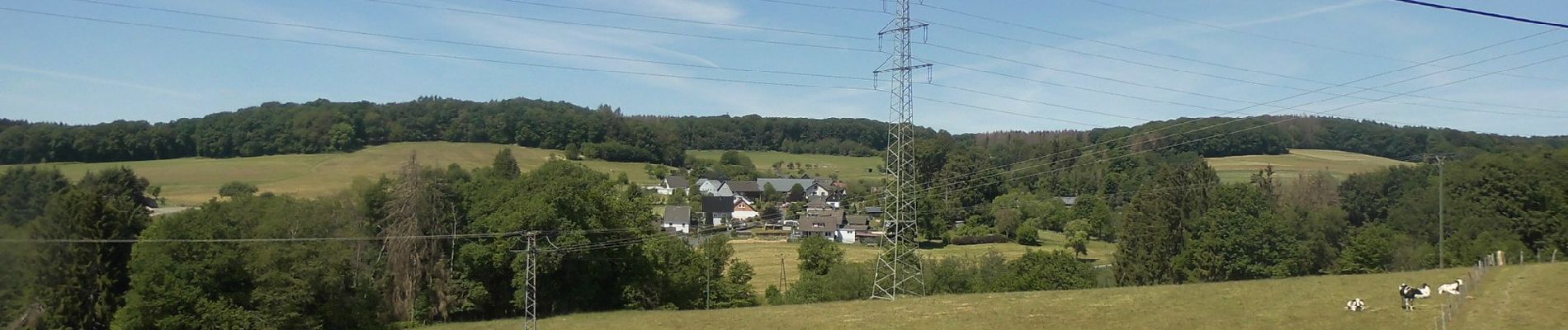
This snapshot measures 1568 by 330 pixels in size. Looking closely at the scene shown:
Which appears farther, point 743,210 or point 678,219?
point 743,210

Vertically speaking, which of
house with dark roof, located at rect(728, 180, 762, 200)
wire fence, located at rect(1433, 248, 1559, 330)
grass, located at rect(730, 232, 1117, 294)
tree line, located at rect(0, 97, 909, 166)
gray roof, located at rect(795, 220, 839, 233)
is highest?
tree line, located at rect(0, 97, 909, 166)

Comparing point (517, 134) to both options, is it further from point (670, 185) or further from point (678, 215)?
point (670, 185)

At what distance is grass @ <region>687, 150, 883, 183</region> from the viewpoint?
13962 centimetres

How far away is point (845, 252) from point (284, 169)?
3875 cm

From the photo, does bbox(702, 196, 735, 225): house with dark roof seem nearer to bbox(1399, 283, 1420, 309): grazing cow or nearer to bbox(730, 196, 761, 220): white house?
bbox(730, 196, 761, 220): white house

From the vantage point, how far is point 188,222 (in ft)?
125

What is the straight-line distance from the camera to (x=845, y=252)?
73.0 meters

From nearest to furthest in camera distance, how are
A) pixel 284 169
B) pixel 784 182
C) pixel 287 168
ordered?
pixel 284 169 < pixel 287 168 < pixel 784 182

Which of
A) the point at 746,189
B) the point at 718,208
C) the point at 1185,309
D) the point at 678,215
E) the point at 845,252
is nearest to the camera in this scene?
the point at 1185,309

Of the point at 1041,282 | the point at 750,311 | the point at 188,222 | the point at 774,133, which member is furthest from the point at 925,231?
the point at 774,133

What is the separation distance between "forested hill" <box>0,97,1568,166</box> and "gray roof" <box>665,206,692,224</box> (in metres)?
12.2

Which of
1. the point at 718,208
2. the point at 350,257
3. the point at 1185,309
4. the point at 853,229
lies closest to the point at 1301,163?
the point at 853,229

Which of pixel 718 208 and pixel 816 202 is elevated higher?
pixel 816 202

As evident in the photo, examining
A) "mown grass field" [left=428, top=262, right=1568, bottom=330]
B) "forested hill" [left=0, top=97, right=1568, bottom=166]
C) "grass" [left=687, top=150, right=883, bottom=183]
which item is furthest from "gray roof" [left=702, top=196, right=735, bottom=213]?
"mown grass field" [left=428, top=262, right=1568, bottom=330]
